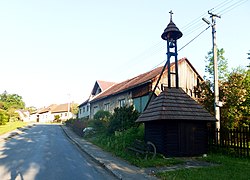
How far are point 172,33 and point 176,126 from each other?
6270mm

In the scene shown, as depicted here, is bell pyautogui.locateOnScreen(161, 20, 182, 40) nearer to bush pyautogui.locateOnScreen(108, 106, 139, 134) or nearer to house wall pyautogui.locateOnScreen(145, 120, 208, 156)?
house wall pyautogui.locateOnScreen(145, 120, 208, 156)

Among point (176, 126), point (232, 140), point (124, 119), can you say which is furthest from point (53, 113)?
point (232, 140)

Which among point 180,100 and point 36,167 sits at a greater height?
point 180,100

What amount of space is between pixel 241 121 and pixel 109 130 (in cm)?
975

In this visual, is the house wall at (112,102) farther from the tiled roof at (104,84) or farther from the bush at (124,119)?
the bush at (124,119)

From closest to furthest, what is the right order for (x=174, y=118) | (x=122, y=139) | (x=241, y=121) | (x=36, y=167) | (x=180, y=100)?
1. (x=36, y=167)
2. (x=174, y=118)
3. (x=180, y=100)
4. (x=122, y=139)
5. (x=241, y=121)

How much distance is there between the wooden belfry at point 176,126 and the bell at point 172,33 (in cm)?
387

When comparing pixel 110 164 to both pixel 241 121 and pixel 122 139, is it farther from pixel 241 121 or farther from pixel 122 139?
pixel 241 121

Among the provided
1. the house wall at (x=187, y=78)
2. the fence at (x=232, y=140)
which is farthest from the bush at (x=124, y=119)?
the house wall at (x=187, y=78)

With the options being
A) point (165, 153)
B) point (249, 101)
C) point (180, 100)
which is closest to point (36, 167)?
point (165, 153)

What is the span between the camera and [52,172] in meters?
9.37

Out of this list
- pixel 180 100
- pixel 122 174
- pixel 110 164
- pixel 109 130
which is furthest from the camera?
pixel 109 130

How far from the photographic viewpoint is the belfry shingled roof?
487 inches

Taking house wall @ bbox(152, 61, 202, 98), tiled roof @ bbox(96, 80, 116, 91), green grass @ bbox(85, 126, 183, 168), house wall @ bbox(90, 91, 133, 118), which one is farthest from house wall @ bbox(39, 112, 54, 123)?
green grass @ bbox(85, 126, 183, 168)
